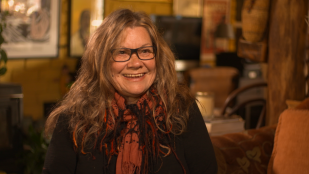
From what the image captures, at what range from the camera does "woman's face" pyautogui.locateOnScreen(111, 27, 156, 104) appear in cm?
134

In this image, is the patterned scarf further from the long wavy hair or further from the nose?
the nose

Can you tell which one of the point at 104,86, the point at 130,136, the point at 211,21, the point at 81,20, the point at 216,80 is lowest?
the point at 216,80

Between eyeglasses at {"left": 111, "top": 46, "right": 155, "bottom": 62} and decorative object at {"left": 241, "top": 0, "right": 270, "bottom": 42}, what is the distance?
1.06 meters

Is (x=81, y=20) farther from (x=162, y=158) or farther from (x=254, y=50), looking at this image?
(x=162, y=158)

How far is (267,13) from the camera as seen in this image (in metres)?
2.20

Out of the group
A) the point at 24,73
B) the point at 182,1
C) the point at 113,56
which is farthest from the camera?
the point at 182,1

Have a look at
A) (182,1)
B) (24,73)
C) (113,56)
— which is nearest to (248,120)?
(182,1)

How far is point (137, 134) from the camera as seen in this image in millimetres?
1403

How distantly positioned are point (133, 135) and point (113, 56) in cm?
32

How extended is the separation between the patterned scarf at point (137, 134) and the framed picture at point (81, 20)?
11.0 ft

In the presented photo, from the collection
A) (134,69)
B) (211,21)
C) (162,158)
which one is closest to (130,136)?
(162,158)

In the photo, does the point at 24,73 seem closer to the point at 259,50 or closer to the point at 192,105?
the point at 259,50

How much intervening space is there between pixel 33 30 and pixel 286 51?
3162 mm

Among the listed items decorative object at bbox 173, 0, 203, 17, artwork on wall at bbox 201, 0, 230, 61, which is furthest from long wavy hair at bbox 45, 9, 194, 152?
artwork on wall at bbox 201, 0, 230, 61
